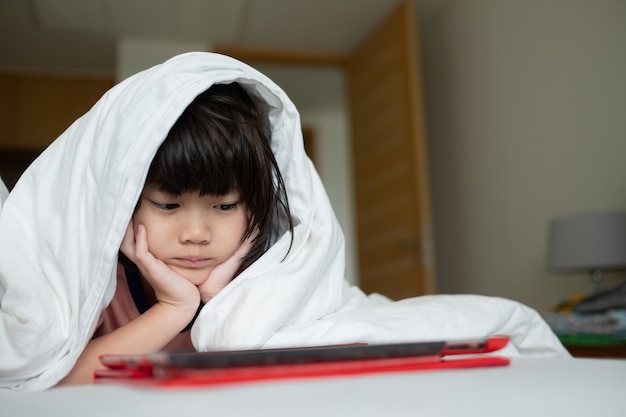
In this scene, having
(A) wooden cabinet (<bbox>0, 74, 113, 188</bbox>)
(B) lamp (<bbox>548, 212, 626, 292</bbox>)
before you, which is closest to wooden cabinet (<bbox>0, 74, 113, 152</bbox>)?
(A) wooden cabinet (<bbox>0, 74, 113, 188</bbox>)

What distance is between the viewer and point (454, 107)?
3.30 m

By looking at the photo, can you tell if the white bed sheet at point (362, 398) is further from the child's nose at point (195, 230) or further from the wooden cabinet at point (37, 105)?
the wooden cabinet at point (37, 105)

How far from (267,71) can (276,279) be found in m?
3.84

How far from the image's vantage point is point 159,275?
682 millimetres

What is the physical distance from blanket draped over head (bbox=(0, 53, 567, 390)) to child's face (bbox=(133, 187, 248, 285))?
0.07m

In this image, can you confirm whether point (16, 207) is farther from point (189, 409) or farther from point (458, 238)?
point (458, 238)

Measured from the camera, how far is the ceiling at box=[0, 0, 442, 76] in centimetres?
316

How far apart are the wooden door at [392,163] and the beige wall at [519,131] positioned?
342 mm

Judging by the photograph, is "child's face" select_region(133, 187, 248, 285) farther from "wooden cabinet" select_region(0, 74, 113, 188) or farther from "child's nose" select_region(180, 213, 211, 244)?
"wooden cabinet" select_region(0, 74, 113, 188)

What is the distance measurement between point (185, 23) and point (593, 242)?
2.41 meters

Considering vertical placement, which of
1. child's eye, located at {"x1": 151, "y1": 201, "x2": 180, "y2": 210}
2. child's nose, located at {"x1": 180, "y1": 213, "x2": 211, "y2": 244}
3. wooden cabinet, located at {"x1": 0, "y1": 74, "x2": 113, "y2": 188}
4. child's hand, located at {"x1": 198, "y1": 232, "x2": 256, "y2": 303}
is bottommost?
child's hand, located at {"x1": 198, "y1": 232, "x2": 256, "y2": 303}

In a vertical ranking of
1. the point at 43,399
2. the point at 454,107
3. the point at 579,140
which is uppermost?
the point at 454,107

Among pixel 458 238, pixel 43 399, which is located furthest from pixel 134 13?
pixel 43 399

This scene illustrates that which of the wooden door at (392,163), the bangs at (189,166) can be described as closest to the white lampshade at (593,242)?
the wooden door at (392,163)
